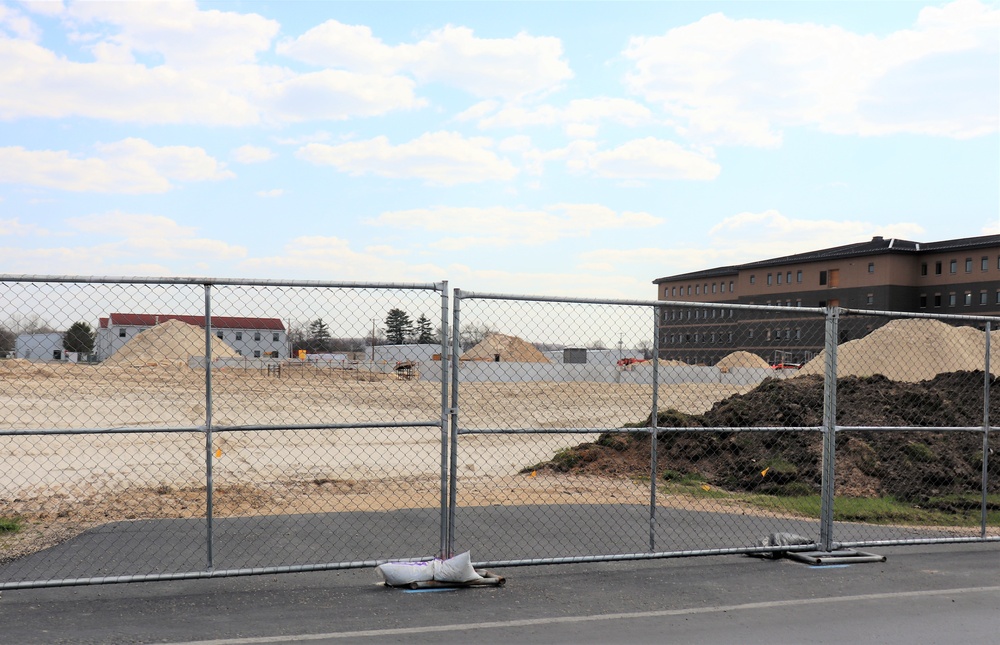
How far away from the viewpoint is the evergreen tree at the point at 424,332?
25.2ft

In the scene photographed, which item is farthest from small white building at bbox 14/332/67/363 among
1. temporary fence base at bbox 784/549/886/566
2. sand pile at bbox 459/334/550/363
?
temporary fence base at bbox 784/549/886/566

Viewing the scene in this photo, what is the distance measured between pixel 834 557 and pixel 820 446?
7761mm

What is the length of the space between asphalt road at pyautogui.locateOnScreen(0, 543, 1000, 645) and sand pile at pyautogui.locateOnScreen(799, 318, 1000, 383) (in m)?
28.2

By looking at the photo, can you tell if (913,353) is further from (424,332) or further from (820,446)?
(424,332)

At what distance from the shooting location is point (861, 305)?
72625mm

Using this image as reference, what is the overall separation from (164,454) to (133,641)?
1528 cm

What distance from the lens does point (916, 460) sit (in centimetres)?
1541

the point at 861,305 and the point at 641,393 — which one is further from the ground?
the point at 861,305

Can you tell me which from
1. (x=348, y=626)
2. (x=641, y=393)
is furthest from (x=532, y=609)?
(x=641, y=393)

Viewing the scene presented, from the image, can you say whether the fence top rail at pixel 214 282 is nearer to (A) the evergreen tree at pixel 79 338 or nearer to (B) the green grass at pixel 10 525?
(A) the evergreen tree at pixel 79 338

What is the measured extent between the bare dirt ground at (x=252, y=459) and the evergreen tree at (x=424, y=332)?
0.98 m

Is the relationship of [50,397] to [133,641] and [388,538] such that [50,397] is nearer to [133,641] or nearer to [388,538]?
[388,538]

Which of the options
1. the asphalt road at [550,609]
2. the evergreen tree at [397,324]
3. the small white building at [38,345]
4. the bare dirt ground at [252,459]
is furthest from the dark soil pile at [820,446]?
the small white building at [38,345]

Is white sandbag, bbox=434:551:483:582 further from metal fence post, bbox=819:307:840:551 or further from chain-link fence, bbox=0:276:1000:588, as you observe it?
metal fence post, bbox=819:307:840:551
